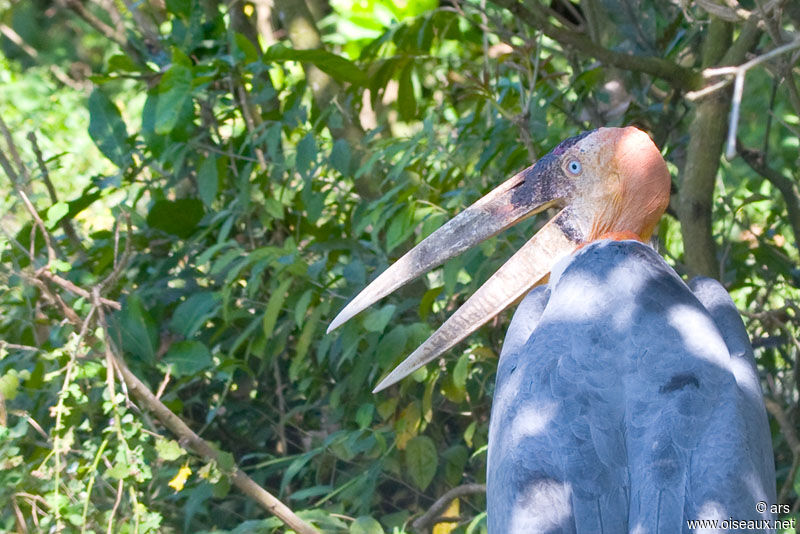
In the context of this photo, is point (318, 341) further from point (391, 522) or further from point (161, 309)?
point (391, 522)

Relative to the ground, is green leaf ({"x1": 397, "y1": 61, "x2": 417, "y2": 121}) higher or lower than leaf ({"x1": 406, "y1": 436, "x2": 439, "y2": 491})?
higher

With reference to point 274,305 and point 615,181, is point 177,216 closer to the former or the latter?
point 274,305

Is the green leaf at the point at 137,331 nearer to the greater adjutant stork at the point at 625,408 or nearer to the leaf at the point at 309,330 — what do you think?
the leaf at the point at 309,330

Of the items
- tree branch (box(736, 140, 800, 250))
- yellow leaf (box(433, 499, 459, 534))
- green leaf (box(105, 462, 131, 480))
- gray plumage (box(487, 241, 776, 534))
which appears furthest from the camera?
tree branch (box(736, 140, 800, 250))

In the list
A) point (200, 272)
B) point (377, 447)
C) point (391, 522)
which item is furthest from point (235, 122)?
point (391, 522)

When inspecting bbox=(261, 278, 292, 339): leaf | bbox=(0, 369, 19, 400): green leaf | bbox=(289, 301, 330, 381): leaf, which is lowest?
bbox=(289, 301, 330, 381): leaf

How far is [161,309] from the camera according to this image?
4172 mm

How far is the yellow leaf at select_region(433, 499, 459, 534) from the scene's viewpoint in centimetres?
355

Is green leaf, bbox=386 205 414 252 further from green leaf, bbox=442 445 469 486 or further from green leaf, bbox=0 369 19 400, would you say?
green leaf, bbox=0 369 19 400

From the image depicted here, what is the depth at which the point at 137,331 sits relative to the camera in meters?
3.70

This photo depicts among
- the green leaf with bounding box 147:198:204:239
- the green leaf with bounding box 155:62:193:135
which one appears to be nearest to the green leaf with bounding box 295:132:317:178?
the green leaf with bounding box 155:62:193:135

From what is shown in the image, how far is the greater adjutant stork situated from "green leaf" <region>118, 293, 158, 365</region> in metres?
0.92

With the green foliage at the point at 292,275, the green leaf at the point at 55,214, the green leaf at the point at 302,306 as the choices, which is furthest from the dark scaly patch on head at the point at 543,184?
the green leaf at the point at 55,214

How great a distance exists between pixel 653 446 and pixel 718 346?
362mm
